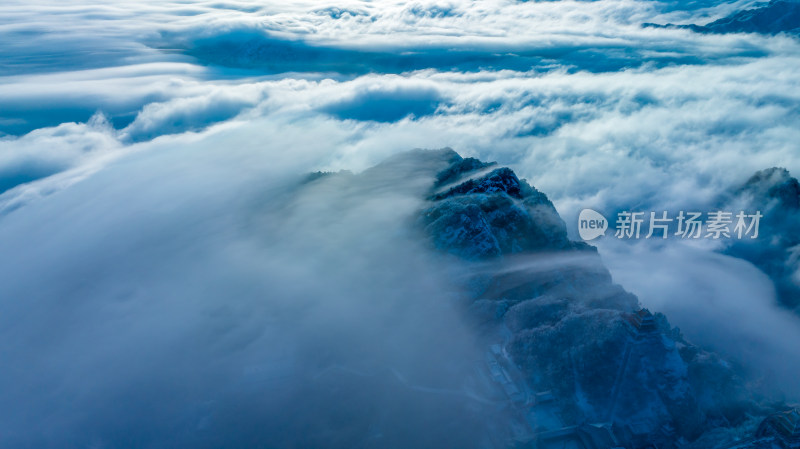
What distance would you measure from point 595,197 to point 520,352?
272 ft

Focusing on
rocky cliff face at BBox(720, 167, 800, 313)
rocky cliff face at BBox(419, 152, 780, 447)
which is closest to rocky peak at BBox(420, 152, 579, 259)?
rocky cliff face at BBox(419, 152, 780, 447)

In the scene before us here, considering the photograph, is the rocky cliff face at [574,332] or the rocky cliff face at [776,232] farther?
the rocky cliff face at [776,232]

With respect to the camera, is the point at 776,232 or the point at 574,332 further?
the point at 776,232

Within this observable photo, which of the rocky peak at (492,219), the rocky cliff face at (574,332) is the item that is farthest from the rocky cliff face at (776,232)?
the rocky peak at (492,219)

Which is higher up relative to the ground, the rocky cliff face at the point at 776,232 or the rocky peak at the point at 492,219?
the rocky peak at the point at 492,219

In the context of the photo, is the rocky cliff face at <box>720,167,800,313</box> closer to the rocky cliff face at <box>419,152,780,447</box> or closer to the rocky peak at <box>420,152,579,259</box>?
the rocky cliff face at <box>419,152,780,447</box>

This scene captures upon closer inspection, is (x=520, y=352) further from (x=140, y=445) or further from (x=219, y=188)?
(x=219, y=188)

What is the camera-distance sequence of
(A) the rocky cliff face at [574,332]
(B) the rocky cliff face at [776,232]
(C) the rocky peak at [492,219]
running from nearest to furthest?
(A) the rocky cliff face at [574,332], (C) the rocky peak at [492,219], (B) the rocky cliff face at [776,232]

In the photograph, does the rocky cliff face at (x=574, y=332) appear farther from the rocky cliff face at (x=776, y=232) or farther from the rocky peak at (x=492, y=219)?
the rocky cliff face at (x=776, y=232)

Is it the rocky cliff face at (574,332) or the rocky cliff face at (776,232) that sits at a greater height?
the rocky cliff face at (574,332)

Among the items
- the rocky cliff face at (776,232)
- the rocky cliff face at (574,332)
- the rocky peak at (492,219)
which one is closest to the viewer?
the rocky cliff face at (574,332)

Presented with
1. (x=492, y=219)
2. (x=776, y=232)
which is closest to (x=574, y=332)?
(x=492, y=219)

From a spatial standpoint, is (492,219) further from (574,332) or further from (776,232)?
(776,232)

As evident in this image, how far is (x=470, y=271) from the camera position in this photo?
119 ft
